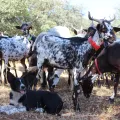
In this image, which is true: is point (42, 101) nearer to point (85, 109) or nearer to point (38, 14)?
point (85, 109)

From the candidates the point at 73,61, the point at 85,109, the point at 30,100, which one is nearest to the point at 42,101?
the point at 30,100

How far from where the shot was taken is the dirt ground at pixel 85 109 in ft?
21.3

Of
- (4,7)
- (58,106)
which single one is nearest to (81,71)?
(58,106)

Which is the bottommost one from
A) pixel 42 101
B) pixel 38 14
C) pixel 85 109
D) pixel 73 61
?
pixel 85 109

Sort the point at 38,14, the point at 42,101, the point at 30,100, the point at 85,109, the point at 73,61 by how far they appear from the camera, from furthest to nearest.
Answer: the point at 38,14
the point at 73,61
the point at 85,109
the point at 42,101
the point at 30,100

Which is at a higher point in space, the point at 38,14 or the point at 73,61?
the point at 73,61

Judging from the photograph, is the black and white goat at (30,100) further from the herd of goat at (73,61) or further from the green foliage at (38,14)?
the green foliage at (38,14)

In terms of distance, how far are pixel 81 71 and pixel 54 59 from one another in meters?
0.93

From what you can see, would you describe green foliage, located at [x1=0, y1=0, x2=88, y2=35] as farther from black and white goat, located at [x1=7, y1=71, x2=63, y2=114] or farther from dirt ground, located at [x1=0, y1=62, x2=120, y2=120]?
black and white goat, located at [x1=7, y1=71, x2=63, y2=114]

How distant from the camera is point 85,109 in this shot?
7.93 meters

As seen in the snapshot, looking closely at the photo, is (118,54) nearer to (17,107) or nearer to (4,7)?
(17,107)

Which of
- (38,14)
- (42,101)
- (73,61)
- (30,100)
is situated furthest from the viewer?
(38,14)

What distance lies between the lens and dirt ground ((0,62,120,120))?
650cm

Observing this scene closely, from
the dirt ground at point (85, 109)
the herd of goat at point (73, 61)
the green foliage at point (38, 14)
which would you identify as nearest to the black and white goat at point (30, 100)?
the herd of goat at point (73, 61)
